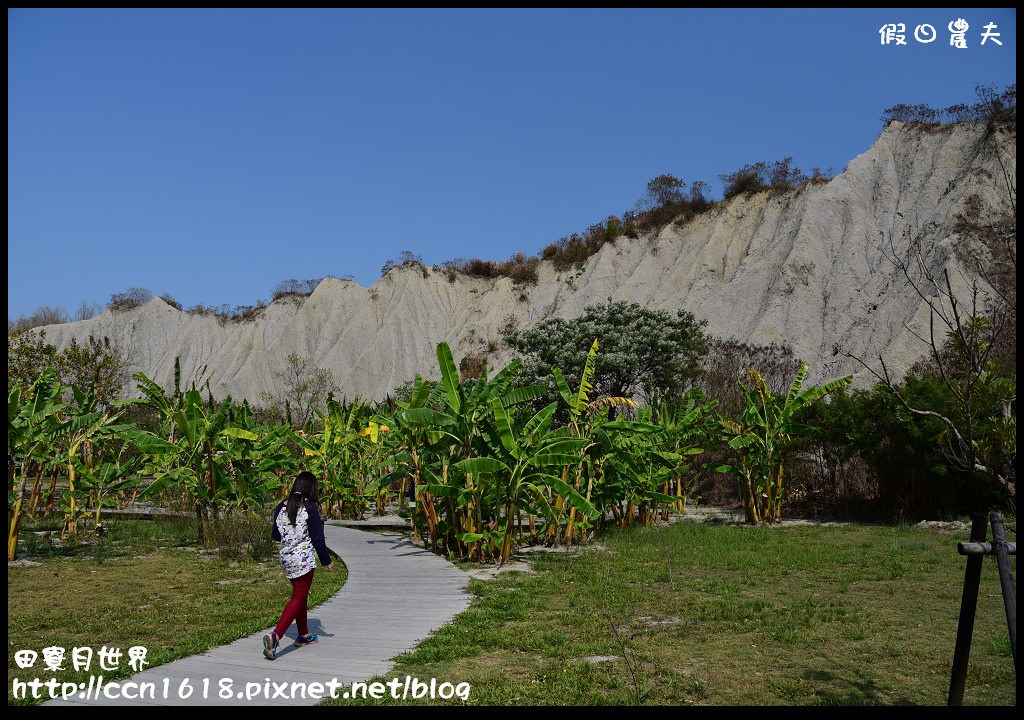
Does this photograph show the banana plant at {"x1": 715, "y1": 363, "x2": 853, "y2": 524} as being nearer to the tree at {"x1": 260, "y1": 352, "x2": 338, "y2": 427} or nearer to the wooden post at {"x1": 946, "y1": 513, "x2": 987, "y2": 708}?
the wooden post at {"x1": 946, "y1": 513, "x2": 987, "y2": 708}

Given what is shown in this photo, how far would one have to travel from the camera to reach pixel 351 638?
6.47 metres

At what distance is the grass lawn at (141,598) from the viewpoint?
6.43m

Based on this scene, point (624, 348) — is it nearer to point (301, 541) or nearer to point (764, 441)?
point (764, 441)

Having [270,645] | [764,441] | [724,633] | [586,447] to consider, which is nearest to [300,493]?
[270,645]

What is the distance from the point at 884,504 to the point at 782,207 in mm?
28385

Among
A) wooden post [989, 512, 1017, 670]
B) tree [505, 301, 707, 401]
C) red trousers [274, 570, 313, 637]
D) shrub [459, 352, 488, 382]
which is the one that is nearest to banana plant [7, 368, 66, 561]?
red trousers [274, 570, 313, 637]

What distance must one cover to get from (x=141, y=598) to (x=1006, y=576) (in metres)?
8.43

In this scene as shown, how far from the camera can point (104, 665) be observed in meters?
5.57

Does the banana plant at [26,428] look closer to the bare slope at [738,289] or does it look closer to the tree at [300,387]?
the bare slope at [738,289]

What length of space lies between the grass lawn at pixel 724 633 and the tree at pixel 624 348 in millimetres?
15618

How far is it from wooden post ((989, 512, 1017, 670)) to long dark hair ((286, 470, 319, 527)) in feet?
15.7

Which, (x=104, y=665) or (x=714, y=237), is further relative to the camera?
(x=714, y=237)

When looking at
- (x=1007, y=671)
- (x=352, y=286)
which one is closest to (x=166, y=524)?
(x=1007, y=671)

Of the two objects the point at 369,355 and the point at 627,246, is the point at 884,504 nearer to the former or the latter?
the point at 627,246
